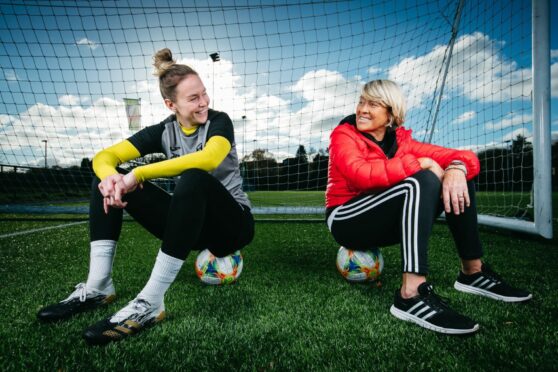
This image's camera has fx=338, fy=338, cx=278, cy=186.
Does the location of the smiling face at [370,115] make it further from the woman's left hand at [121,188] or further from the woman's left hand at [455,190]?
the woman's left hand at [121,188]

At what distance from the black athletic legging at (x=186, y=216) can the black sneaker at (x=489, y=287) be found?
1.36 meters

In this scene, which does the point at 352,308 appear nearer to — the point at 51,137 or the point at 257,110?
the point at 257,110

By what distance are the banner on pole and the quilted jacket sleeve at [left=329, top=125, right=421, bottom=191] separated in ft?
14.5

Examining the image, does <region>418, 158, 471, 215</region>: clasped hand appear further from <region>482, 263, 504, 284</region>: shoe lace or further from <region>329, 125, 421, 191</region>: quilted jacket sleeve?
<region>482, 263, 504, 284</region>: shoe lace

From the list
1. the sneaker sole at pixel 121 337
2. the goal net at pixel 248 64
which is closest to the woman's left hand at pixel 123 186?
the sneaker sole at pixel 121 337

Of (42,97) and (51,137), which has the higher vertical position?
(42,97)

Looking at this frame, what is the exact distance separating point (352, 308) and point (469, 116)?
413cm

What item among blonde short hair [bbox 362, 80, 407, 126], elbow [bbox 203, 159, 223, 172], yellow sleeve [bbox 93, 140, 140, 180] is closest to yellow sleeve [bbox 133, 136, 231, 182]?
elbow [bbox 203, 159, 223, 172]

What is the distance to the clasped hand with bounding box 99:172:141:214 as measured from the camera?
1.70m

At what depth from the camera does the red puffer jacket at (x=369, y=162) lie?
1821 millimetres

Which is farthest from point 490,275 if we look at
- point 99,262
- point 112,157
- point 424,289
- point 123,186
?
point 112,157

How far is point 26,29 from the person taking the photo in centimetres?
544

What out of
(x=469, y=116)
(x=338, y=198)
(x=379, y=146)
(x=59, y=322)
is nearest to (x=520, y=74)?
(x=469, y=116)

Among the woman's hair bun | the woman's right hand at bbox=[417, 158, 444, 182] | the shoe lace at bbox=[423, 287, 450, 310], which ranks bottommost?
the shoe lace at bbox=[423, 287, 450, 310]
